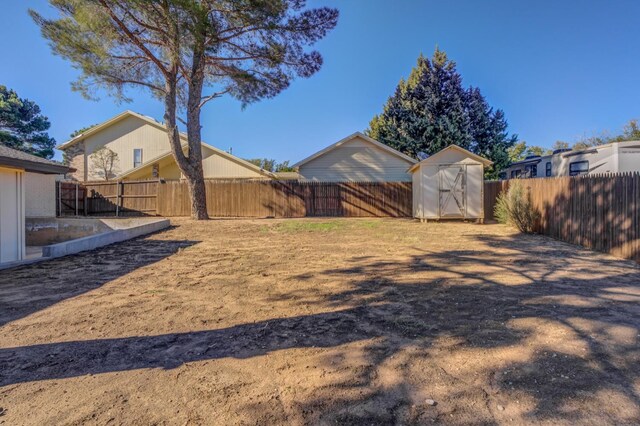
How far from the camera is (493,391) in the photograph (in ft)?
6.76

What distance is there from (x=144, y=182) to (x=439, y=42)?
20.5 metres

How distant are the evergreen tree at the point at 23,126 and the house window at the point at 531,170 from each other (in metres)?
35.6

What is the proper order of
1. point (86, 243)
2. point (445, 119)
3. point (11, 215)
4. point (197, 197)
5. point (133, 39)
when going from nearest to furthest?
point (11, 215) → point (86, 243) → point (133, 39) → point (197, 197) → point (445, 119)

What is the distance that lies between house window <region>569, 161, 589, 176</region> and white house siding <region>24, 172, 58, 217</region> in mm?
20528

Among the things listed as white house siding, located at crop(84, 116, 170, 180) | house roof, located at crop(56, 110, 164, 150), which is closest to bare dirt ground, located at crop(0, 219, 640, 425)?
white house siding, located at crop(84, 116, 170, 180)

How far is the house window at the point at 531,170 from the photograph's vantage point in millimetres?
17337

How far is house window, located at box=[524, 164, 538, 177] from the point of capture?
17337mm

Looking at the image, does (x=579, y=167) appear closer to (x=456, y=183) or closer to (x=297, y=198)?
(x=456, y=183)

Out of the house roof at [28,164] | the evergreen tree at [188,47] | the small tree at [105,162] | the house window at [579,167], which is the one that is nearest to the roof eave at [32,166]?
the house roof at [28,164]

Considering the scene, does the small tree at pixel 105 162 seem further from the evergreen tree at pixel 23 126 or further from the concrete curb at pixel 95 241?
the concrete curb at pixel 95 241

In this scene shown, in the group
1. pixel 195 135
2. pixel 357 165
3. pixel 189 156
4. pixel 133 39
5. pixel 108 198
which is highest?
pixel 133 39

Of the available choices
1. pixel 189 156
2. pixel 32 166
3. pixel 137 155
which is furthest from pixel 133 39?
pixel 137 155

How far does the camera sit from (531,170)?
1762cm

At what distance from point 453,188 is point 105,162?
70.5 feet
